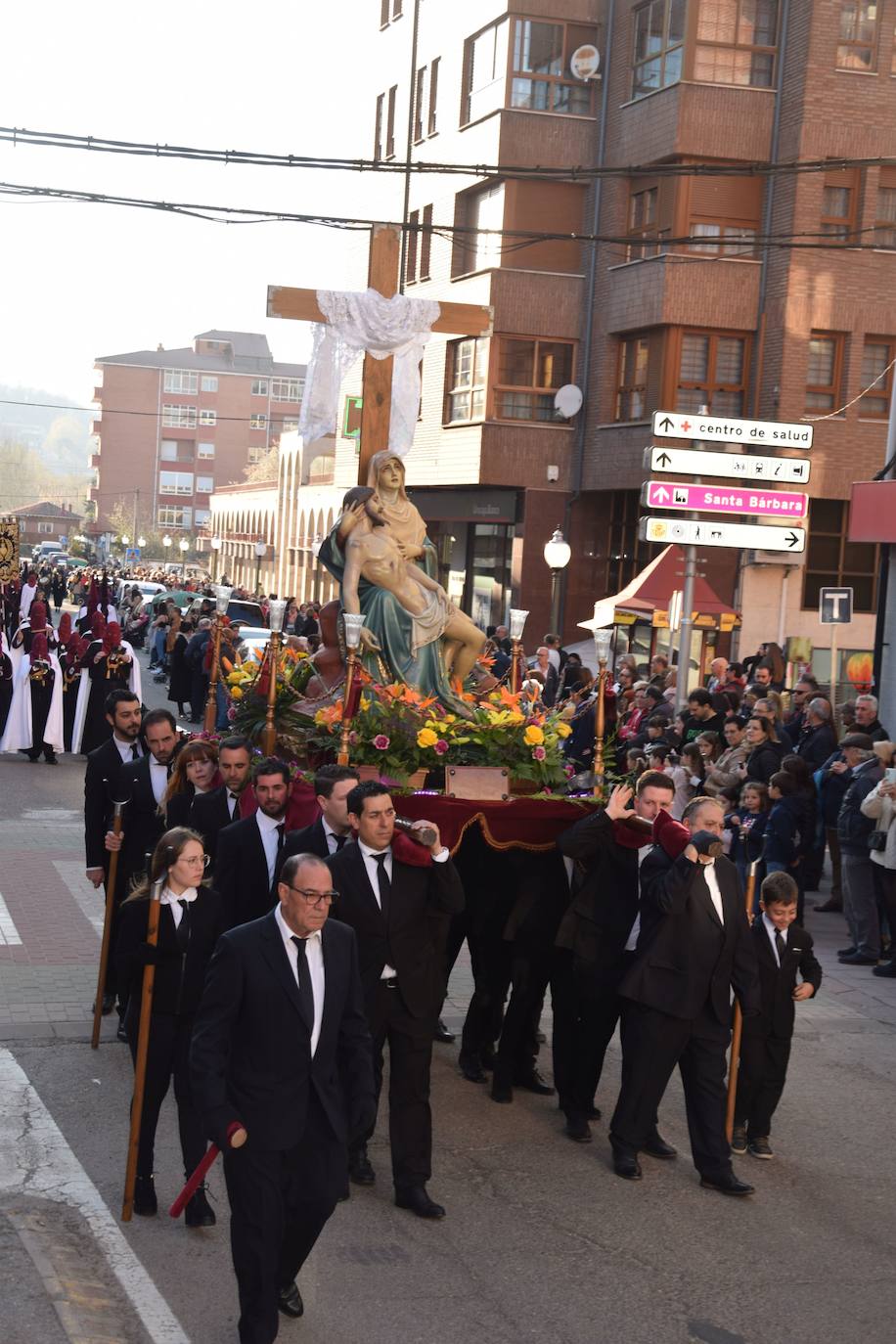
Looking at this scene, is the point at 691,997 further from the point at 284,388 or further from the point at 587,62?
the point at 284,388

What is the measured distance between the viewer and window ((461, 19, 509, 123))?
32750 mm

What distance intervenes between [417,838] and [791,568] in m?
22.8

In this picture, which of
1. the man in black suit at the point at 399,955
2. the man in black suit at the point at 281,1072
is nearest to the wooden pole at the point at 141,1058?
the man in black suit at the point at 399,955

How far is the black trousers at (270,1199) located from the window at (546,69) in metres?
29.8

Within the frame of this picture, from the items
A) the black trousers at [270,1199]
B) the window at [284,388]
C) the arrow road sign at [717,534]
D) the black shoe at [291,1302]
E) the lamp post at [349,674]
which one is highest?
the window at [284,388]

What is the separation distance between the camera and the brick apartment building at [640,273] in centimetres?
2883

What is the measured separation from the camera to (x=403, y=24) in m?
38.3

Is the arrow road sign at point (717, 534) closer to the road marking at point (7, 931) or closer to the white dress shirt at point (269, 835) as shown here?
the road marking at point (7, 931)

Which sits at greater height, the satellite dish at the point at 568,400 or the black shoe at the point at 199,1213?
the satellite dish at the point at 568,400

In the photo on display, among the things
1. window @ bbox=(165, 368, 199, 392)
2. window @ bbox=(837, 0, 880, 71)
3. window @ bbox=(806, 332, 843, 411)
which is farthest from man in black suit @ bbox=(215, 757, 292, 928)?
window @ bbox=(165, 368, 199, 392)

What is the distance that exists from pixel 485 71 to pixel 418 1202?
3016 cm

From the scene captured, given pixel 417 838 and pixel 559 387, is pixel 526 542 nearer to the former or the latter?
pixel 559 387

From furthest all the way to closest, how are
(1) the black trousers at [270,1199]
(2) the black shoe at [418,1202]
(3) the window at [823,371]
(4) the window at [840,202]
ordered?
(3) the window at [823,371]
(4) the window at [840,202]
(2) the black shoe at [418,1202]
(1) the black trousers at [270,1199]

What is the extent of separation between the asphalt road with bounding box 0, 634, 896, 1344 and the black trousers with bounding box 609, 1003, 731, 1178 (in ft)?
0.70
